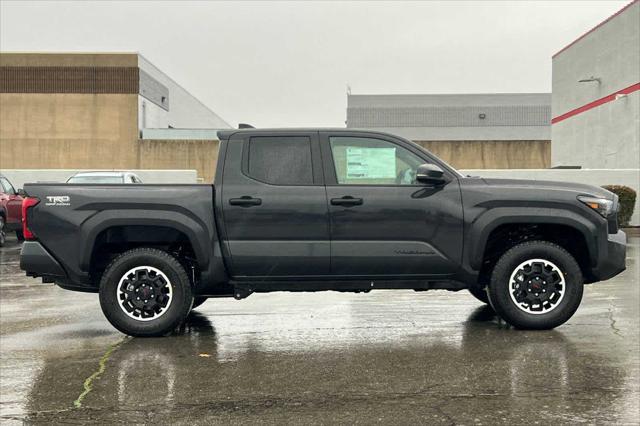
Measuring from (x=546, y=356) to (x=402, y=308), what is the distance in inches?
108

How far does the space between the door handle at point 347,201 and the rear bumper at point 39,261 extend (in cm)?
268

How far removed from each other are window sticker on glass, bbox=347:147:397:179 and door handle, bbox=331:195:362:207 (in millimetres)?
266

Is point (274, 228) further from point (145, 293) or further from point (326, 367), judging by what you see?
point (326, 367)

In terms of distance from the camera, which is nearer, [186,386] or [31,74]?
[186,386]

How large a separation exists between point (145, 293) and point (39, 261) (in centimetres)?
104

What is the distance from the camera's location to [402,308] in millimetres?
8578

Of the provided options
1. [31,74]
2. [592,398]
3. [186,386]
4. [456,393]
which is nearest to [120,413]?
[186,386]

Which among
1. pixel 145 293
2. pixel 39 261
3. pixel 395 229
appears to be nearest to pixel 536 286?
pixel 395 229

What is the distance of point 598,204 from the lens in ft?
23.5

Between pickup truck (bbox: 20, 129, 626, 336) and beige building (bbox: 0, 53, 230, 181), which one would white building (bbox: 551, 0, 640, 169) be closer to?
pickup truck (bbox: 20, 129, 626, 336)

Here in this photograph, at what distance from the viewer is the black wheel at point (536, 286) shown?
7004 mm

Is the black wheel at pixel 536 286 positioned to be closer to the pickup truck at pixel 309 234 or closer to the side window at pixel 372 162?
the pickup truck at pixel 309 234

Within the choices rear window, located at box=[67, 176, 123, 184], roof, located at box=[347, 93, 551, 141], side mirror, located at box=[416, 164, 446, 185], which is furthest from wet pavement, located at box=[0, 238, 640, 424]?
roof, located at box=[347, 93, 551, 141]

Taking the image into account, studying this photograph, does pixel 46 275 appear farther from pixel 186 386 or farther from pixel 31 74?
pixel 31 74
